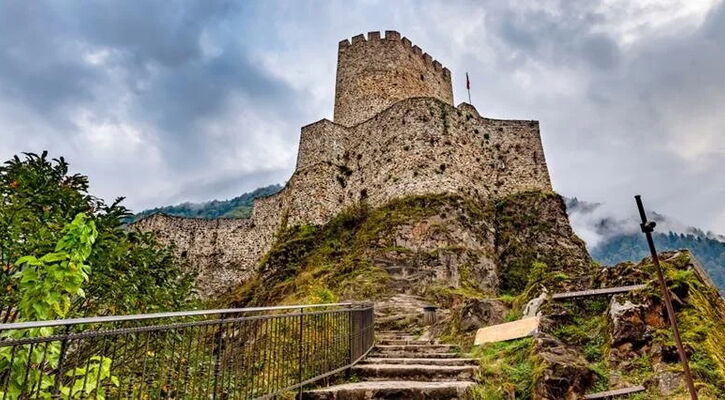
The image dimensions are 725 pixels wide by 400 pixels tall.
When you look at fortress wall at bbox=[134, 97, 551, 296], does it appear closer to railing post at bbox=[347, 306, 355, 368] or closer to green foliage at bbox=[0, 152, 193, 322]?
railing post at bbox=[347, 306, 355, 368]

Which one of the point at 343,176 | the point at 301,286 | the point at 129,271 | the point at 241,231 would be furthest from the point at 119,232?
the point at 241,231

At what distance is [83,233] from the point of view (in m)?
3.49

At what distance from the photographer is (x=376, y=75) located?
2672 cm

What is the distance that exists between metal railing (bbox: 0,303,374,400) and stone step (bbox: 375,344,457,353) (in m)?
0.29

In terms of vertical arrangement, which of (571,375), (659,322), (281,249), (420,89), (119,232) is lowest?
(571,375)

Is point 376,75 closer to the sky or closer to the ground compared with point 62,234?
closer to the sky

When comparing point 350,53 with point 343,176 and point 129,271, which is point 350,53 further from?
point 129,271

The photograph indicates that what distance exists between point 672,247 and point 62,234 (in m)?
106

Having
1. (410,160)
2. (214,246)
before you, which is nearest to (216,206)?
(214,246)

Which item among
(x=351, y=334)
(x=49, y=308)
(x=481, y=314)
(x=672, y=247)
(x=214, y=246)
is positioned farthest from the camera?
(x=672, y=247)

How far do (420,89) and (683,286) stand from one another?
23.0m

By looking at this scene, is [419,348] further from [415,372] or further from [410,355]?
[415,372]

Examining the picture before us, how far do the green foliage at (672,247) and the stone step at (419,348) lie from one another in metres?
90.3

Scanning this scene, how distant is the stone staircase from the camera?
17.0ft
